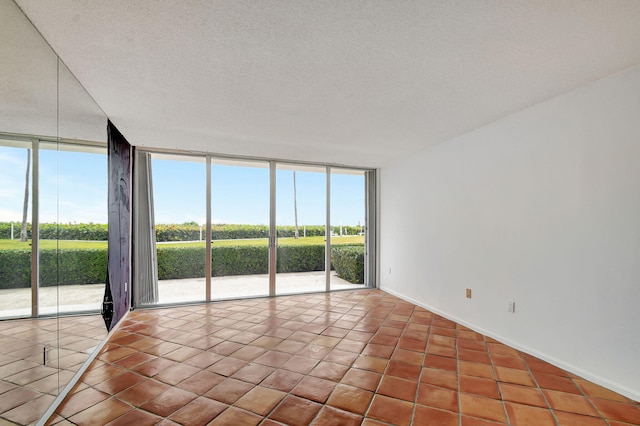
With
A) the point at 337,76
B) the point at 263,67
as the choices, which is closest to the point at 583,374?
the point at 337,76

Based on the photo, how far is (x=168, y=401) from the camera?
6.80 feet

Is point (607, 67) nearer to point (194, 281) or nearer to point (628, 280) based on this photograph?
point (628, 280)

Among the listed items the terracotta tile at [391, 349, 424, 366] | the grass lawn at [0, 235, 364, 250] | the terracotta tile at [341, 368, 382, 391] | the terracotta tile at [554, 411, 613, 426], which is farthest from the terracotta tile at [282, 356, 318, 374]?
the grass lawn at [0, 235, 364, 250]

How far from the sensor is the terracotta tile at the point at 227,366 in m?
2.47

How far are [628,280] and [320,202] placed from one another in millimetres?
4060

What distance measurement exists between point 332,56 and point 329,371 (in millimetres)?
2532

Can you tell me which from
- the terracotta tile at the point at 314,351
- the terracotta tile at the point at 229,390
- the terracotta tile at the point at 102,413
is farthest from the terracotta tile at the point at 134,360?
the terracotta tile at the point at 314,351

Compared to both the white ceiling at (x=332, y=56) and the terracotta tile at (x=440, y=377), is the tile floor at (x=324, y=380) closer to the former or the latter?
the terracotta tile at (x=440, y=377)

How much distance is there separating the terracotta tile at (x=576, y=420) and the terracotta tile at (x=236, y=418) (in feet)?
6.42

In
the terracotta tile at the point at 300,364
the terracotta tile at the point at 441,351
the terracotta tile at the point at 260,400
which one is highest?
the terracotta tile at the point at 260,400

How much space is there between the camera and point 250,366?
8.45ft

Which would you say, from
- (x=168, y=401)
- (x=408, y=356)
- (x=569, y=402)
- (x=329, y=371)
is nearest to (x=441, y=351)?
(x=408, y=356)

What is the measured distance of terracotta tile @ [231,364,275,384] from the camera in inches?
93.1

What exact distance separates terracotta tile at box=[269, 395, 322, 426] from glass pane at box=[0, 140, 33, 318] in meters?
1.63
